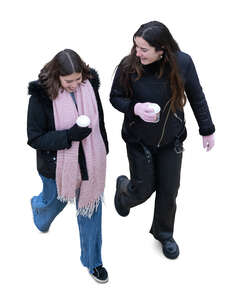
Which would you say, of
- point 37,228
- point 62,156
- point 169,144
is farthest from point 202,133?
point 37,228

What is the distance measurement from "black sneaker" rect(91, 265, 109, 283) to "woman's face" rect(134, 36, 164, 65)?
1.33 meters

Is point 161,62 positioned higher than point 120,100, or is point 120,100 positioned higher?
point 161,62

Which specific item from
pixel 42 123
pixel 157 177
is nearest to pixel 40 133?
pixel 42 123

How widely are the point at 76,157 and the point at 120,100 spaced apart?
0.46 m

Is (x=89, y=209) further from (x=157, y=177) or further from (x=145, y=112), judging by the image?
(x=145, y=112)

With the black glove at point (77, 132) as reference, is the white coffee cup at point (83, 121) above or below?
above

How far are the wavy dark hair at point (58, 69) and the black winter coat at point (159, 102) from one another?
392 mm

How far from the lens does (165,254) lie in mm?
3520

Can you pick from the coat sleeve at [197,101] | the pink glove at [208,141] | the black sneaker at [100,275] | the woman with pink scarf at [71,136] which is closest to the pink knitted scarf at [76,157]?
the woman with pink scarf at [71,136]

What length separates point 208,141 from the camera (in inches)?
129

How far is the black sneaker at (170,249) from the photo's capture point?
3.49 metres

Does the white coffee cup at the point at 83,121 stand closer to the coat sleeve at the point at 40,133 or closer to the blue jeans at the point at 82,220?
the coat sleeve at the point at 40,133

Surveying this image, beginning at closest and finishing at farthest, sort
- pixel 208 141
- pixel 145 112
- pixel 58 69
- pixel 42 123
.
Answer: pixel 58 69, pixel 42 123, pixel 145 112, pixel 208 141

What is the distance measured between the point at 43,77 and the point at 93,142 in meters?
0.46
